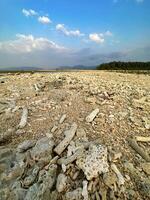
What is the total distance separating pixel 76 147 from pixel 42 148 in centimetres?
88

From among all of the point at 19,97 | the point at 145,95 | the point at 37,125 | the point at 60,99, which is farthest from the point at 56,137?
the point at 145,95

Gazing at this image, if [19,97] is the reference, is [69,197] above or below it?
below

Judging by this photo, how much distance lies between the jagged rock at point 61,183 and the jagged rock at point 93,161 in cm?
45

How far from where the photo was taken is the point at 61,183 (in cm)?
470

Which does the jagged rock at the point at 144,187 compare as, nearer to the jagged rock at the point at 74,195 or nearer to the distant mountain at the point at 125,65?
the jagged rock at the point at 74,195

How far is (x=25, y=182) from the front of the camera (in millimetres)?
4820

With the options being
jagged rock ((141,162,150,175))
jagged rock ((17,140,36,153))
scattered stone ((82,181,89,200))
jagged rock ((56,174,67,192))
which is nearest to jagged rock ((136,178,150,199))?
jagged rock ((141,162,150,175))

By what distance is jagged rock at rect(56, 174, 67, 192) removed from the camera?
15.2 feet

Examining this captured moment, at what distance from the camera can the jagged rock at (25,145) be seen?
5.68m

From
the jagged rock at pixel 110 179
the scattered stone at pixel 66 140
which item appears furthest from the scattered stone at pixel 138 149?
the scattered stone at pixel 66 140

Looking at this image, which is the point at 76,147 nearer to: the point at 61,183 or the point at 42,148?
the point at 42,148

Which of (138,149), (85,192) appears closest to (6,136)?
(85,192)

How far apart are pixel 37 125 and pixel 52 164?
181 cm

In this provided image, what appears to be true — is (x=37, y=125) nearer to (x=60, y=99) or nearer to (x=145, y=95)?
(x=60, y=99)
